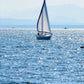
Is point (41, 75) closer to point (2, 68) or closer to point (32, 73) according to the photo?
point (32, 73)

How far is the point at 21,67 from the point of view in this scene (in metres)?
59.5

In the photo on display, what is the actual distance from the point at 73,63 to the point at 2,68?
13137 mm

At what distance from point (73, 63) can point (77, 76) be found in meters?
13.6

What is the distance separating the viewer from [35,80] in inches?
1935

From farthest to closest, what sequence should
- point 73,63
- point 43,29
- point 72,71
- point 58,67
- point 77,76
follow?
point 43,29
point 73,63
point 58,67
point 72,71
point 77,76

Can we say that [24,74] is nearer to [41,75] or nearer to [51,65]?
[41,75]

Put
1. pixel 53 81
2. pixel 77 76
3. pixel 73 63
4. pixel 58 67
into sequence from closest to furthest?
pixel 53 81 < pixel 77 76 < pixel 58 67 < pixel 73 63

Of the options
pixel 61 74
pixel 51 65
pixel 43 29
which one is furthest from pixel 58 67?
pixel 43 29

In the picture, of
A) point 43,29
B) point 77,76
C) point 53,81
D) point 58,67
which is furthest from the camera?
point 43,29

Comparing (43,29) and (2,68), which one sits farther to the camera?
(43,29)

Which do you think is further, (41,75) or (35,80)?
(41,75)

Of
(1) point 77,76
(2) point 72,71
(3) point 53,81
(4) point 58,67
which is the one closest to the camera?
(3) point 53,81

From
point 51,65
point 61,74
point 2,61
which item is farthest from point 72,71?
point 2,61

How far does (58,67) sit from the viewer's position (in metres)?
60.3
